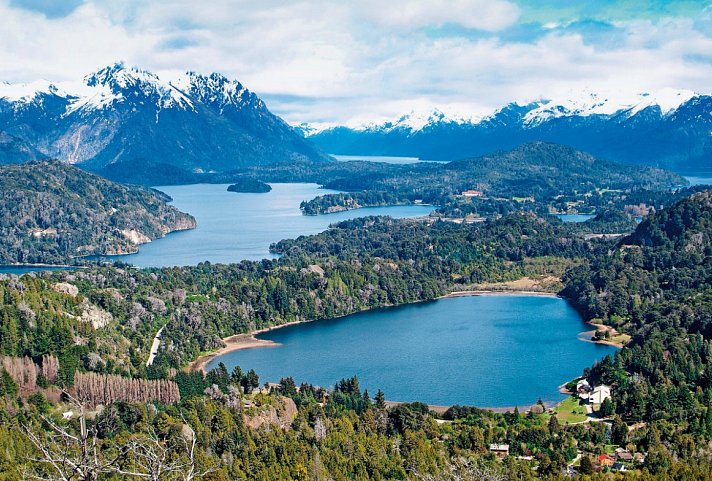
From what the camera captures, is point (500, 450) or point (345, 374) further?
point (345, 374)

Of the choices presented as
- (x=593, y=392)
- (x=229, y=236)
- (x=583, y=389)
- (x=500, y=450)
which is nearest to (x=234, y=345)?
(x=583, y=389)

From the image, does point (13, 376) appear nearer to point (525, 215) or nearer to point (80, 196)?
point (525, 215)

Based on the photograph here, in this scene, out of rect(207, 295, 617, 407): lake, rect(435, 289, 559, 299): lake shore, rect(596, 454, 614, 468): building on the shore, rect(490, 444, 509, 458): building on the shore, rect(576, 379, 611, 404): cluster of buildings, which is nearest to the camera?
rect(596, 454, 614, 468): building on the shore

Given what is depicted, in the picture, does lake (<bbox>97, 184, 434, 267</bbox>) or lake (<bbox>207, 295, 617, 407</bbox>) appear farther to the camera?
lake (<bbox>97, 184, 434, 267</bbox>)

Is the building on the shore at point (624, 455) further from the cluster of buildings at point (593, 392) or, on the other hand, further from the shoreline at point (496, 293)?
the shoreline at point (496, 293)

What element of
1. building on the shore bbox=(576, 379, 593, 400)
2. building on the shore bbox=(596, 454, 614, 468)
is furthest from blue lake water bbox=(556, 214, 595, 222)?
building on the shore bbox=(596, 454, 614, 468)

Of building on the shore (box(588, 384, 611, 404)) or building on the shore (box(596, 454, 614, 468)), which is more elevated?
building on the shore (box(588, 384, 611, 404))

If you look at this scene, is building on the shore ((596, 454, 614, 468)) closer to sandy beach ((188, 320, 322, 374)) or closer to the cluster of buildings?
the cluster of buildings

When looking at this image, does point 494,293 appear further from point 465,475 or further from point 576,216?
point 576,216

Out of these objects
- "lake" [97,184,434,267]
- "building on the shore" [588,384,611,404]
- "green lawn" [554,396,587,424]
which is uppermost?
"lake" [97,184,434,267]
